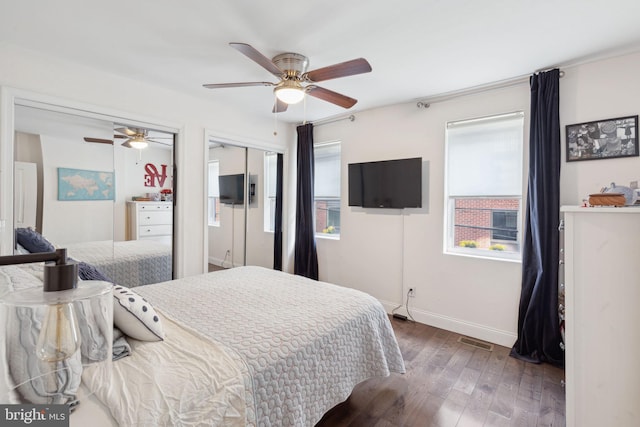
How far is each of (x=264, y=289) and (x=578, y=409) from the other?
6.52 ft

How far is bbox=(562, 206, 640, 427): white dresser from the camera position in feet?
4.60

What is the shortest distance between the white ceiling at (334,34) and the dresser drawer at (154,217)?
54.3 inches

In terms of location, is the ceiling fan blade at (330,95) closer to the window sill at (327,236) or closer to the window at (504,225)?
the window at (504,225)

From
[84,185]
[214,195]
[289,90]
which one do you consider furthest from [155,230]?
[289,90]

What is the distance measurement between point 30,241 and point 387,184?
340cm

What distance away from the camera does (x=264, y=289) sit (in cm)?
229

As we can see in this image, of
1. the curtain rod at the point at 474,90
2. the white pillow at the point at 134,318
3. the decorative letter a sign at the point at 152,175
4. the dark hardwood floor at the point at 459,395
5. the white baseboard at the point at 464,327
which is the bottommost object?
the dark hardwood floor at the point at 459,395

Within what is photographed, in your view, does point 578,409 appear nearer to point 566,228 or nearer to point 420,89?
point 566,228

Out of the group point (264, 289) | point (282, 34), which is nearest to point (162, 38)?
point (282, 34)

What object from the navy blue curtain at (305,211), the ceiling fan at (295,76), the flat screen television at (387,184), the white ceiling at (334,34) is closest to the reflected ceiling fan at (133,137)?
the white ceiling at (334,34)

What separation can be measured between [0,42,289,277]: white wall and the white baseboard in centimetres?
260

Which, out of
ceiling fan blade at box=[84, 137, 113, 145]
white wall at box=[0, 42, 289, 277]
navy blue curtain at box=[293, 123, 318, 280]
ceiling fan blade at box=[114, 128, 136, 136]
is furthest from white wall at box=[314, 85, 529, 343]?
ceiling fan blade at box=[84, 137, 113, 145]

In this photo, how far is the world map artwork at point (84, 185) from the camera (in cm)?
264

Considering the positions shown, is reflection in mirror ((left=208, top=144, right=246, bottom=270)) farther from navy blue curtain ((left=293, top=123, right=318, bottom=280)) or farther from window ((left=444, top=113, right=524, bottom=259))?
window ((left=444, top=113, right=524, bottom=259))
